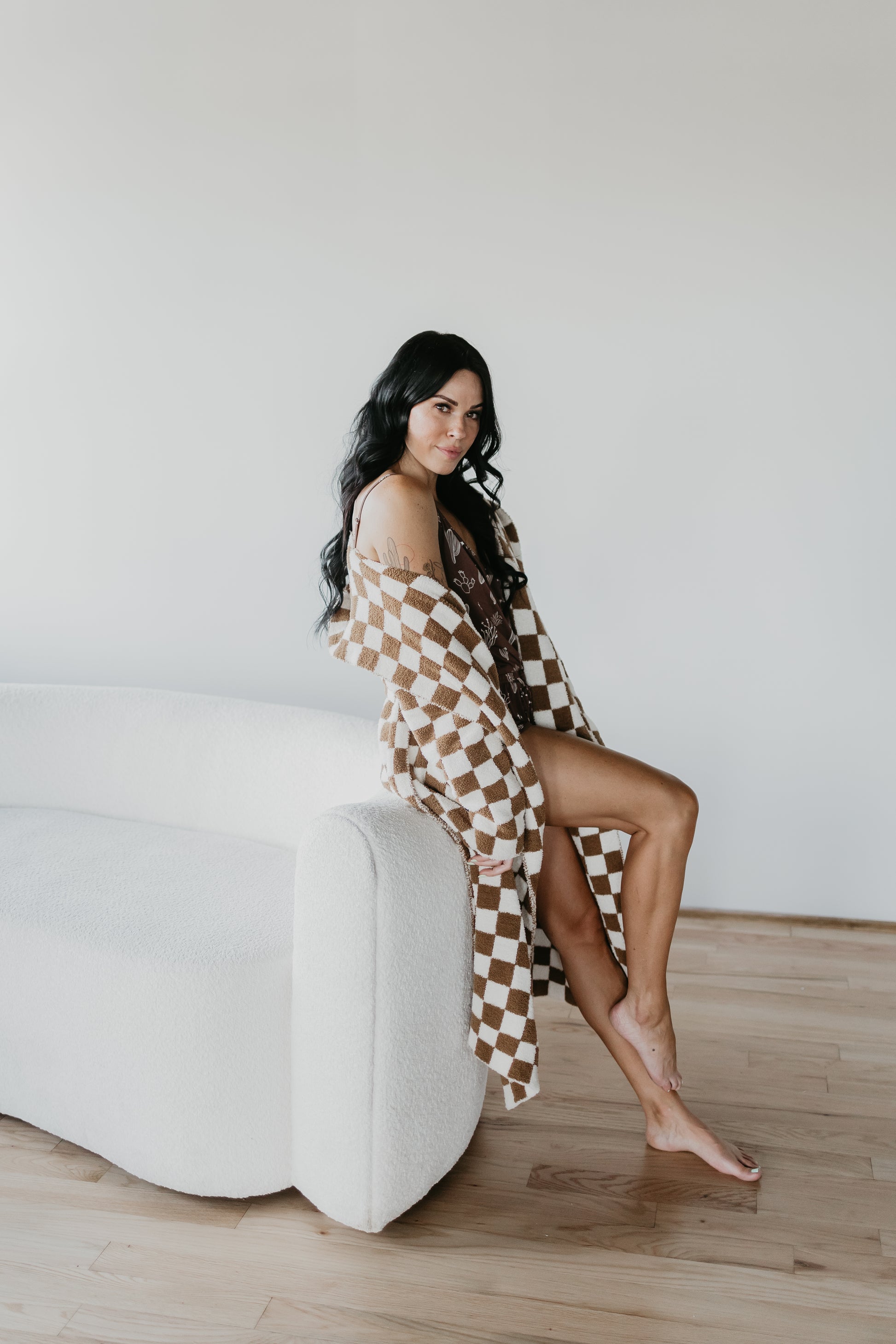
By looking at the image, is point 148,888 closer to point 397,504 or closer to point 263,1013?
point 263,1013

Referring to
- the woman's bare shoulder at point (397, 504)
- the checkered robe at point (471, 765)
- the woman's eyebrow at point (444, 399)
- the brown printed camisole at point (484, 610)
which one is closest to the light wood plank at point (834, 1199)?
the checkered robe at point (471, 765)

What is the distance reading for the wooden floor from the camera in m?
1.33

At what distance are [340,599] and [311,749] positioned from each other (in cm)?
35

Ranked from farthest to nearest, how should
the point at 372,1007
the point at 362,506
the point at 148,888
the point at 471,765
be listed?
the point at 148,888 → the point at 362,506 → the point at 471,765 → the point at 372,1007

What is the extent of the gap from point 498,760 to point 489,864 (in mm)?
152

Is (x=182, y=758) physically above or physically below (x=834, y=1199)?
above

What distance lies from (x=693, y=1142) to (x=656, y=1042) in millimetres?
154

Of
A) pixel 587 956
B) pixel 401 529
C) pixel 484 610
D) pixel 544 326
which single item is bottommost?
pixel 587 956

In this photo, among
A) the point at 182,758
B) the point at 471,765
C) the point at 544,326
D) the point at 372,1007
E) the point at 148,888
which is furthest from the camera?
the point at 544,326

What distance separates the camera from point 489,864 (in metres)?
1.58

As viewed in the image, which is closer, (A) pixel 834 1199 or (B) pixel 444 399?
(A) pixel 834 1199

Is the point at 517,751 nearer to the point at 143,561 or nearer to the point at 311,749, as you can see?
the point at 311,749

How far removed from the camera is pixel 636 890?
166cm

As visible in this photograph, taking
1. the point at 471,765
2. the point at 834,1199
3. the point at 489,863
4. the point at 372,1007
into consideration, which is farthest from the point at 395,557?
the point at 834,1199
